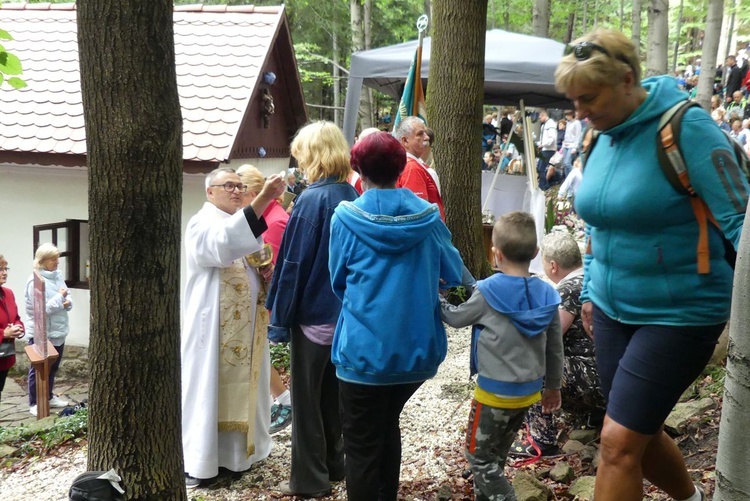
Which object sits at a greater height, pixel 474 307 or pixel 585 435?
pixel 474 307

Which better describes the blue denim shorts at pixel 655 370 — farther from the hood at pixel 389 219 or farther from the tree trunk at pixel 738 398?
the hood at pixel 389 219

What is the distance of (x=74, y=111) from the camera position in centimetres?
1167

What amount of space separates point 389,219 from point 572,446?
7.13 ft

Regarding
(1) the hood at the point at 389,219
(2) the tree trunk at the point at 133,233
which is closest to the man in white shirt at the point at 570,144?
(1) the hood at the point at 389,219

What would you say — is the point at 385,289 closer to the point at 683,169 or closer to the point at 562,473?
the point at 683,169

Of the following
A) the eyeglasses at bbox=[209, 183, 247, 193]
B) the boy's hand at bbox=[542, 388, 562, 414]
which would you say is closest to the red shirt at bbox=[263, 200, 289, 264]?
the eyeglasses at bbox=[209, 183, 247, 193]

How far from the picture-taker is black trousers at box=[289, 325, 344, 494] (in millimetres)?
3932

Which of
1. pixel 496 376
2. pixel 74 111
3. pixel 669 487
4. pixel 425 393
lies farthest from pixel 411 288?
pixel 74 111

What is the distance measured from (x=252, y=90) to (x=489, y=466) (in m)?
9.17

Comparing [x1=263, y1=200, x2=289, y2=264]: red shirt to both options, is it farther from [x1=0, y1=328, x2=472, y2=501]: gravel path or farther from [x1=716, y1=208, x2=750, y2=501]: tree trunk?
[x1=716, y1=208, x2=750, y2=501]: tree trunk

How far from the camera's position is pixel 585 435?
4.60 m

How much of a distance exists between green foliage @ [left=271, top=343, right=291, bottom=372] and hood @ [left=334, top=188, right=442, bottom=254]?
4.65 metres

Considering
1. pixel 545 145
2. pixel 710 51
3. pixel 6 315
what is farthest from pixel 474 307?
pixel 545 145

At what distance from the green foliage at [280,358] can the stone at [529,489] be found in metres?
4.07
